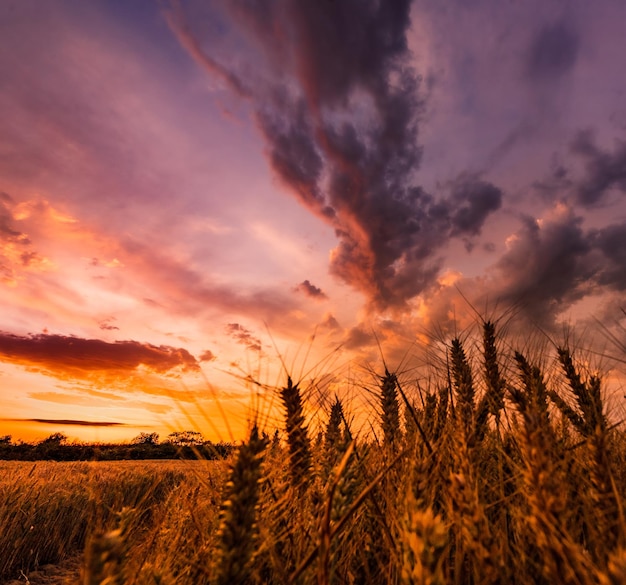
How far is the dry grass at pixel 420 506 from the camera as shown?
135 centimetres

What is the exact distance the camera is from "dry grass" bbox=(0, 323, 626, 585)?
1.35 meters

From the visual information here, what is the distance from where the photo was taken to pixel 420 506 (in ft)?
5.89

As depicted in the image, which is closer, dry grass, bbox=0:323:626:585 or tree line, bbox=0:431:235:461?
dry grass, bbox=0:323:626:585

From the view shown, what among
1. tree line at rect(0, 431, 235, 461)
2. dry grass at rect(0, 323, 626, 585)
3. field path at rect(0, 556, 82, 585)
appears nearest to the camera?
dry grass at rect(0, 323, 626, 585)

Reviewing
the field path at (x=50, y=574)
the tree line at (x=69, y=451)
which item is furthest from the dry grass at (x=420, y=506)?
the tree line at (x=69, y=451)

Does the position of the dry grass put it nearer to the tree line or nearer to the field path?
the field path

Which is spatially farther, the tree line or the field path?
the tree line

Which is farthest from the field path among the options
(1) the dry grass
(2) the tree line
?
(2) the tree line

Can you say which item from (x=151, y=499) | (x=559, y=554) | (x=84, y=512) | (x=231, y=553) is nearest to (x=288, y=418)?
(x=231, y=553)

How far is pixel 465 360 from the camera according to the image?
523 cm

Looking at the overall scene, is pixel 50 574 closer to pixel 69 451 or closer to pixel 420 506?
pixel 420 506

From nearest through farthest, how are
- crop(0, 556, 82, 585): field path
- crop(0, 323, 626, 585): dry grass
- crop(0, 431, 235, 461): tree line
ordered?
1. crop(0, 323, 626, 585): dry grass
2. crop(0, 556, 82, 585): field path
3. crop(0, 431, 235, 461): tree line

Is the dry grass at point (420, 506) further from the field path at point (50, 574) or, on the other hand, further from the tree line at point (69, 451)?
the tree line at point (69, 451)

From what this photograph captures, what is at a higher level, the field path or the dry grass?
the dry grass
